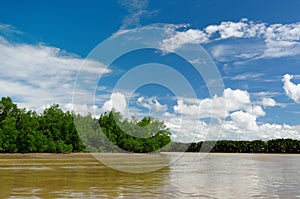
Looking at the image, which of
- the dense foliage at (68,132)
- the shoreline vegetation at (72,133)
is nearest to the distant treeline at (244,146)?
the shoreline vegetation at (72,133)

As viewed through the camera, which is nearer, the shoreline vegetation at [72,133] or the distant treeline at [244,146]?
the shoreline vegetation at [72,133]

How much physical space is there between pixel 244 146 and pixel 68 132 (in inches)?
2505

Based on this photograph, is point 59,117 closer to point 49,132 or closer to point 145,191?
point 49,132

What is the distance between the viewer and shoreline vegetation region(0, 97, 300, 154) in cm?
6412

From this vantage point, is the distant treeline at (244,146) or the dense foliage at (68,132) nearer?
the dense foliage at (68,132)

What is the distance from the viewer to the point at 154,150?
92062 millimetres

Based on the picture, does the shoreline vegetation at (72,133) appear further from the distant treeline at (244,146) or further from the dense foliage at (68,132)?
the distant treeline at (244,146)

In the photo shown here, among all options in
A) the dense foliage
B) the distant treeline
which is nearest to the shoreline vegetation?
the dense foliage

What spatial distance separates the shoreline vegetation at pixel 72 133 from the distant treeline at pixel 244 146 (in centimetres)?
257

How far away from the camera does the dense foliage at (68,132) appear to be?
64.1m

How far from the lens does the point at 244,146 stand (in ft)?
396

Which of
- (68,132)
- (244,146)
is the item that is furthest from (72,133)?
(244,146)

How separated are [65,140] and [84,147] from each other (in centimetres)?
465

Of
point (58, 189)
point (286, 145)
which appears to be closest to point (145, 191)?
point (58, 189)
